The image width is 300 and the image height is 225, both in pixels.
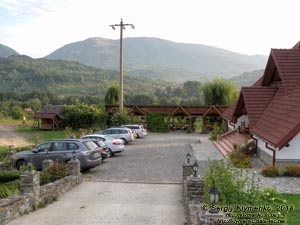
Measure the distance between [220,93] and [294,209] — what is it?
37.9m

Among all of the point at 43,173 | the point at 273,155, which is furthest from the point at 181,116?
the point at 43,173

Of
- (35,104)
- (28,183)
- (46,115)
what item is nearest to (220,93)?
(46,115)

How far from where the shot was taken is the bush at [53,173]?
1226cm

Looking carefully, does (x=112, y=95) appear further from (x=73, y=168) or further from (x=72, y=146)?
(x=73, y=168)

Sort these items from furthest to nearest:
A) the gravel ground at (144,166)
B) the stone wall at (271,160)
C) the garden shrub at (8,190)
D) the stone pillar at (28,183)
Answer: the gravel ground at (144,166), the stone wall at (271,160), the garden shrub at (8,190), the stone pillar at (28,183)

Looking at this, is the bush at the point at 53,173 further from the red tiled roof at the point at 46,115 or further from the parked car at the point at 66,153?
the red tiled roof at the point at 46,115

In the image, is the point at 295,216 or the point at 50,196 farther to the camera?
the point at 50,196

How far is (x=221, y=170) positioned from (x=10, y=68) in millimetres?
116382

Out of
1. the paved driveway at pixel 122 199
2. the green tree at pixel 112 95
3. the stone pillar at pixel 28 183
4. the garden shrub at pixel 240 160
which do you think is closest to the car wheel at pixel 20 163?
the paved driveway at pixel 122 199

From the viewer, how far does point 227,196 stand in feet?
27.5

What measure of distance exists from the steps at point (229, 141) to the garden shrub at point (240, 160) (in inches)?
108

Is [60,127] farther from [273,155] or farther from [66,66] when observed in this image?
[66,66]

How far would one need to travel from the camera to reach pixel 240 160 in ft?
53.4

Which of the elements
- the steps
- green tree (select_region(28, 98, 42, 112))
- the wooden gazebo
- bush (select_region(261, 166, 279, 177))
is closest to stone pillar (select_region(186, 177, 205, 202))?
bush (select_region(261, 166, 279, 177))
